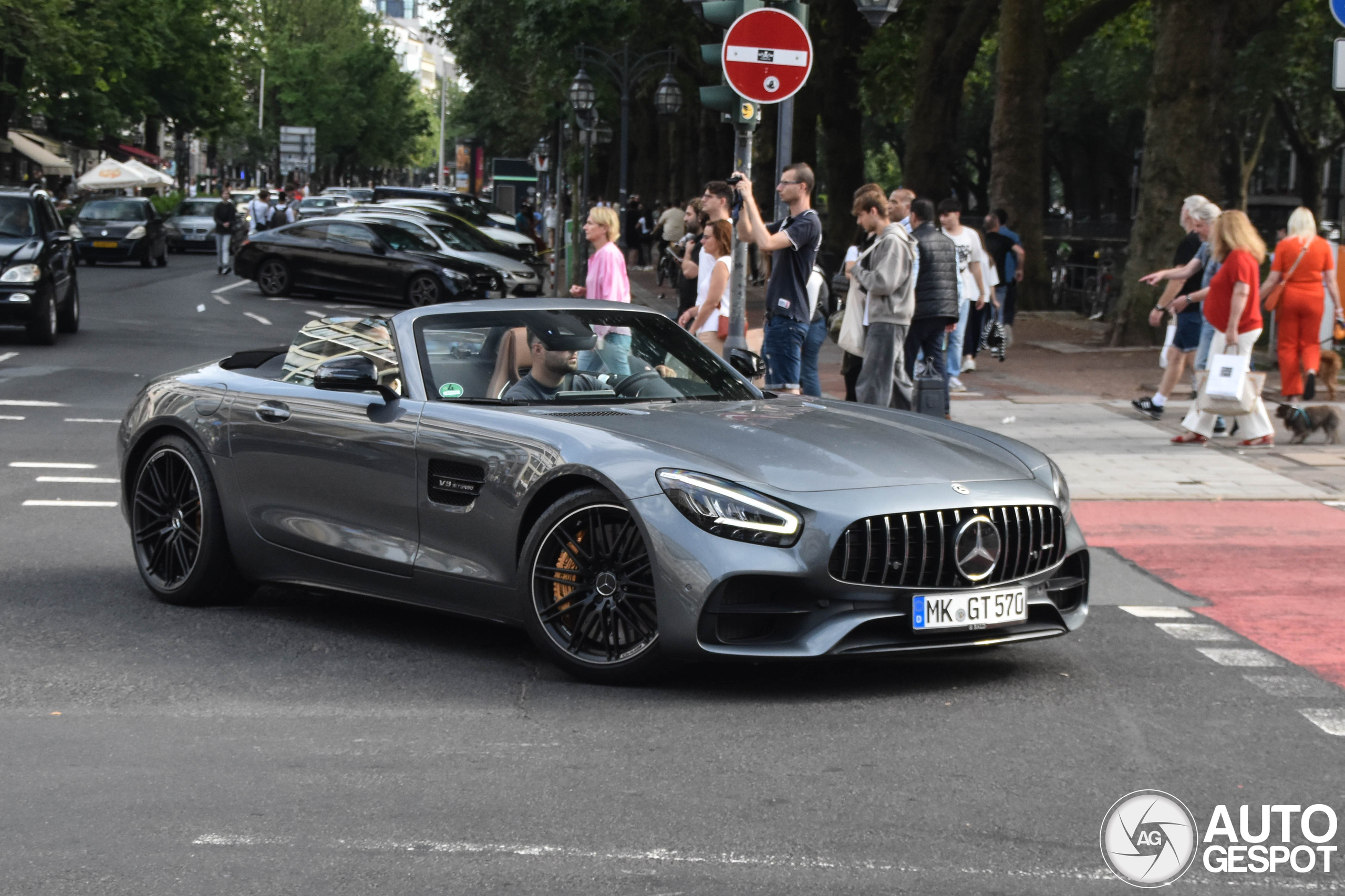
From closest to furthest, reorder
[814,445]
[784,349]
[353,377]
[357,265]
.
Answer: [814,445]
[353,377]
[784,349]
[357,265]

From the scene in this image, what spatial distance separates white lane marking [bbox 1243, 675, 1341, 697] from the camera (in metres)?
6.09

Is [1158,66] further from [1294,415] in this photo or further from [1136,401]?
[1294,415]

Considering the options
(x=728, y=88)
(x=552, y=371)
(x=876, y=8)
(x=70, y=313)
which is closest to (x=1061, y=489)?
(x=552, y=371)

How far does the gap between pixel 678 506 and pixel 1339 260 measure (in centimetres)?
1194

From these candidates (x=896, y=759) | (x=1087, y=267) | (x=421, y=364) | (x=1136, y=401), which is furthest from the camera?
(x=1087, y=267)

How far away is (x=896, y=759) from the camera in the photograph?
510cm

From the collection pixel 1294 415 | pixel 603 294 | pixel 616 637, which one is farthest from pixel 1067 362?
pixel 616 637

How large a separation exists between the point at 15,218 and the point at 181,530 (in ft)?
45.8

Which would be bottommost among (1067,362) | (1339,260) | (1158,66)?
(1067,362)

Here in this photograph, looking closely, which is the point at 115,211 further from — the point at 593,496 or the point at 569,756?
the point at 569,756

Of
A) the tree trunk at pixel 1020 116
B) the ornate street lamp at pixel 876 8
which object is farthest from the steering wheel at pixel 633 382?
the tree trunk at pixel 1020 116

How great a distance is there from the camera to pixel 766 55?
1133cm

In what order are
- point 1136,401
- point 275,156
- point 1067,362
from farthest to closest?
point 275,156, point 1067,362, point 1136,401

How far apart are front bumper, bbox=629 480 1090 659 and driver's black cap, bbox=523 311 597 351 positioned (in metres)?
1.22
